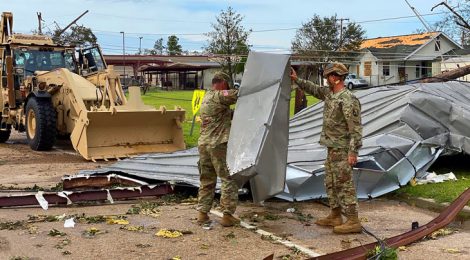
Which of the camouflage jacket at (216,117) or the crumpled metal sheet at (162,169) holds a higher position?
the camouflage jacket at (216,117)

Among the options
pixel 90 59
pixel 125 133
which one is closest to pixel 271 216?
pixel 125 133

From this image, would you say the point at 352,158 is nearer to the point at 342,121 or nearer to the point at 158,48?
the point at 342,121

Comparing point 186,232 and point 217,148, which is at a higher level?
point 217,148

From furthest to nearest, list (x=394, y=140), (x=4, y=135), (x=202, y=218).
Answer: (x=4, y=135)
(x=394, y=140)
(x=202, y=218)

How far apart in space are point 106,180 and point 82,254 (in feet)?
10.5

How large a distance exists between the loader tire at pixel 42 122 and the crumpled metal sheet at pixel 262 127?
736 centimetres

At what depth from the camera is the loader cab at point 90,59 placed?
1463cm

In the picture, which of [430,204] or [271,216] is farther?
[430,204]

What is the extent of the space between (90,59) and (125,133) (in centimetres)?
352

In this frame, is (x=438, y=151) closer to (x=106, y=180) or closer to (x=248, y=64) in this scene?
(x=248, y=64)

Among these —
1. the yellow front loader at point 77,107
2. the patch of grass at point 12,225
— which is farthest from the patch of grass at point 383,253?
the yellow front loader at point 77,107

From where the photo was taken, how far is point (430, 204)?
7.57 meters

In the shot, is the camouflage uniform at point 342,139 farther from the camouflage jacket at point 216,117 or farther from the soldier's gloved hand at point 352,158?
the camouflage jacket at point 216,117

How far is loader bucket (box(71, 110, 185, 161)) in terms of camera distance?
11406 millimetres
